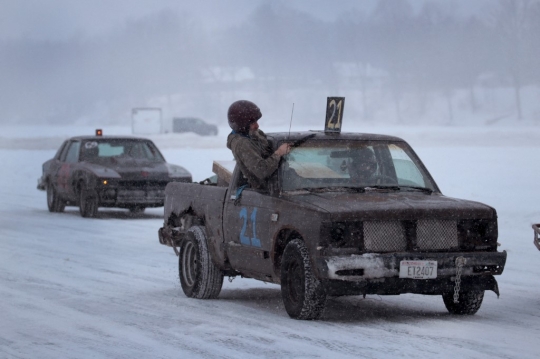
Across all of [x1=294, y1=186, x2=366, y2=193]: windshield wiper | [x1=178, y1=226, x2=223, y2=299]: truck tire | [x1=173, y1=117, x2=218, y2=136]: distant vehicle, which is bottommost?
[x1=178, y1=226, x2=223, y2=299]: truck tire

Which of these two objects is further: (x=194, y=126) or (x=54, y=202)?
(x=194, y=126)

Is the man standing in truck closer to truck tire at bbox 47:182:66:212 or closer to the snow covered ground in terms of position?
the snow covered ground

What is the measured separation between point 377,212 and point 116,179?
12255mm

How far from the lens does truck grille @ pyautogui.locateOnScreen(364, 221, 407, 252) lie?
815 centimetres

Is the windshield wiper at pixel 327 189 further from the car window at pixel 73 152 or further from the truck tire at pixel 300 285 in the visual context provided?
the car window at pixel 73 152

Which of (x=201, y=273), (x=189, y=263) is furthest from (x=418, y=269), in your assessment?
(x=189, y=263)

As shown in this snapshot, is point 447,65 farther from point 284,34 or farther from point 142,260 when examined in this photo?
point 142,260

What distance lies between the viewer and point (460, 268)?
823 cm

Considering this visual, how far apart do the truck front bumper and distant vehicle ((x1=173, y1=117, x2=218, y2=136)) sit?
6217 cm

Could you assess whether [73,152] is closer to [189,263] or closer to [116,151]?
[116,151]

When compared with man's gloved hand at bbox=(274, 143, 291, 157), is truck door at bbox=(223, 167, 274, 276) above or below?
below

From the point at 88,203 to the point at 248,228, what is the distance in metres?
11.3

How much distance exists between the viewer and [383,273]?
8039 millimetres

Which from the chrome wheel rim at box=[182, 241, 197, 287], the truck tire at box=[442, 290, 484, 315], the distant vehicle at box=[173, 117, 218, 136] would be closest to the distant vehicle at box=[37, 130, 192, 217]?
the chrome wheel rim at box=[182, 241, 197, 287]
